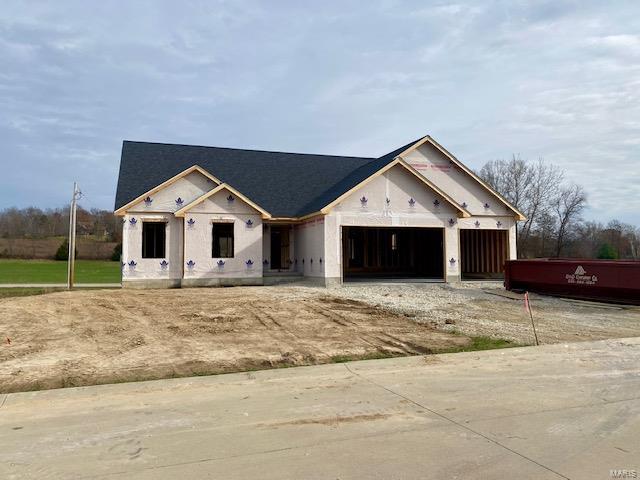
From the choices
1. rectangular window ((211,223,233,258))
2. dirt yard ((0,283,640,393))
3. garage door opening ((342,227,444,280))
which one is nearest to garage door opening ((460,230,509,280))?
garage door opening ((342,227,444,280))

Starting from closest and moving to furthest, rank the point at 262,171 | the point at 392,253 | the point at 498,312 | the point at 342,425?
the point at 342,425 < the point at 498,312 < the point at 262,171 < the point at 392,253

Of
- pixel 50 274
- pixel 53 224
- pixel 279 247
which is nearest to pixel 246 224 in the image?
pixel 279 247

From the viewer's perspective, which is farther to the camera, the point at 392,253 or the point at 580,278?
the point at 392,253

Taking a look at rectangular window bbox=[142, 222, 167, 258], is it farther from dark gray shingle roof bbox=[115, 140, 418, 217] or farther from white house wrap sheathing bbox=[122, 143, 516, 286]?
dark gray shingle roof bbox=[115, 140, 418, 217]

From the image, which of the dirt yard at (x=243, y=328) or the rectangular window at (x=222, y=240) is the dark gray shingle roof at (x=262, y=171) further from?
the dirt yard at (x=243, y=328)

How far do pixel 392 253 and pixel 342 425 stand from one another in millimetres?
24757

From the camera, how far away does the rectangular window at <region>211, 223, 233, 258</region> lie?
2342 centimetres

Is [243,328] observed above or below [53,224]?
below

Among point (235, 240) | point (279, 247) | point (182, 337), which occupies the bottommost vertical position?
point (182, 337)

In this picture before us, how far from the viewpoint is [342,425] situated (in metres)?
5.49

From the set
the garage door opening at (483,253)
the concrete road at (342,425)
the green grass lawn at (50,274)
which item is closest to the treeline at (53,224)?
the green grass lawn at (50,274)

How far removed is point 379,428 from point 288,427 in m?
0.99

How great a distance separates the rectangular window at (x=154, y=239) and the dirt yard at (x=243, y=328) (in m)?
4.07

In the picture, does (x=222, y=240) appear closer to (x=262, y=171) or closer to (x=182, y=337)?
(x=262, y=171)
